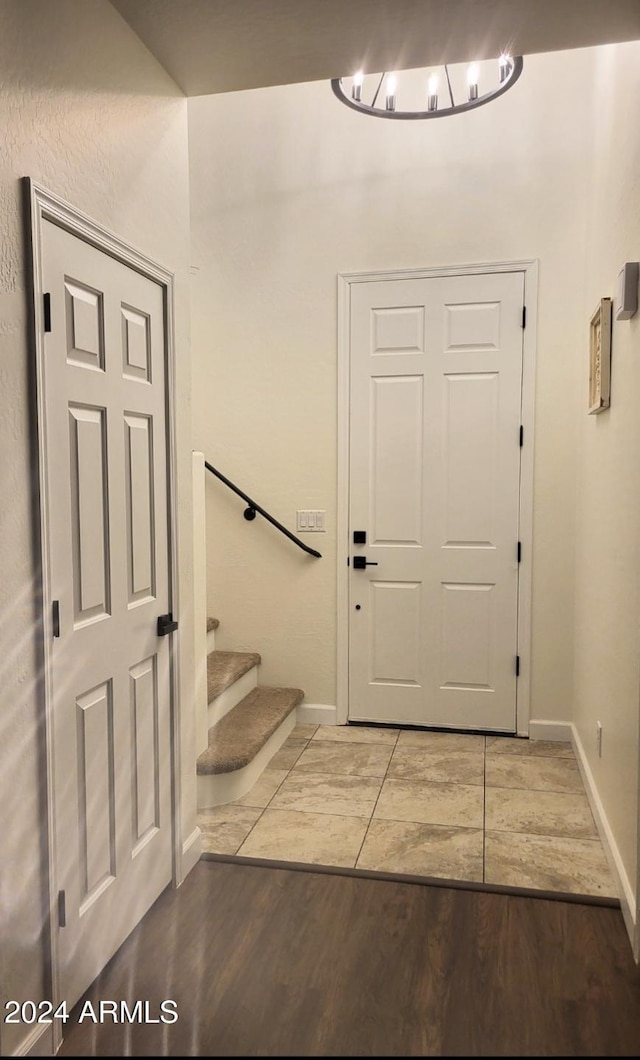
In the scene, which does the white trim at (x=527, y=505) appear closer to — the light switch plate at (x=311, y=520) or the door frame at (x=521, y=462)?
the door frame at (x=521, y=462)

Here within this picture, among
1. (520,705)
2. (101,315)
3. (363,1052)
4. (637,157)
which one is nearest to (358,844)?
(363,1052)

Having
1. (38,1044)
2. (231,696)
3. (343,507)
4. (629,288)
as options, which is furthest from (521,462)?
(38,1044)

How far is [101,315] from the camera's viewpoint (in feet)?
6.46

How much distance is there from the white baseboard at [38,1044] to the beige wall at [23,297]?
0.9 inches

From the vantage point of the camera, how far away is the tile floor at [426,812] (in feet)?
8.54

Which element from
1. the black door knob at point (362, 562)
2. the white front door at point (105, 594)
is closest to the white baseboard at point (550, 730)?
the black door knob at point (362, 562)

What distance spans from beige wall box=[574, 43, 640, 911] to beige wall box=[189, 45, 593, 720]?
0.14 meters

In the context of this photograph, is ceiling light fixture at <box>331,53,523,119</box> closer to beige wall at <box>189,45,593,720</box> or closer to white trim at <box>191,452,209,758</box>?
beige wall at <box>189,45,593,720</box>

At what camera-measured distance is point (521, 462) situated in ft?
12.3

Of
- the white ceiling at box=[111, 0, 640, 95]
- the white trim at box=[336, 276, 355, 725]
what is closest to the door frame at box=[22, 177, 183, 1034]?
the white ceiling at box=[111, 0, 640, 95]

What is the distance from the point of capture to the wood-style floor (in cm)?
179

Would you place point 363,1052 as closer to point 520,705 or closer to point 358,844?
point 358,844

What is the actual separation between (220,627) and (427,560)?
→ 1.21 m

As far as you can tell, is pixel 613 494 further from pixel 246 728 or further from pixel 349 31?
pixel 246 728
